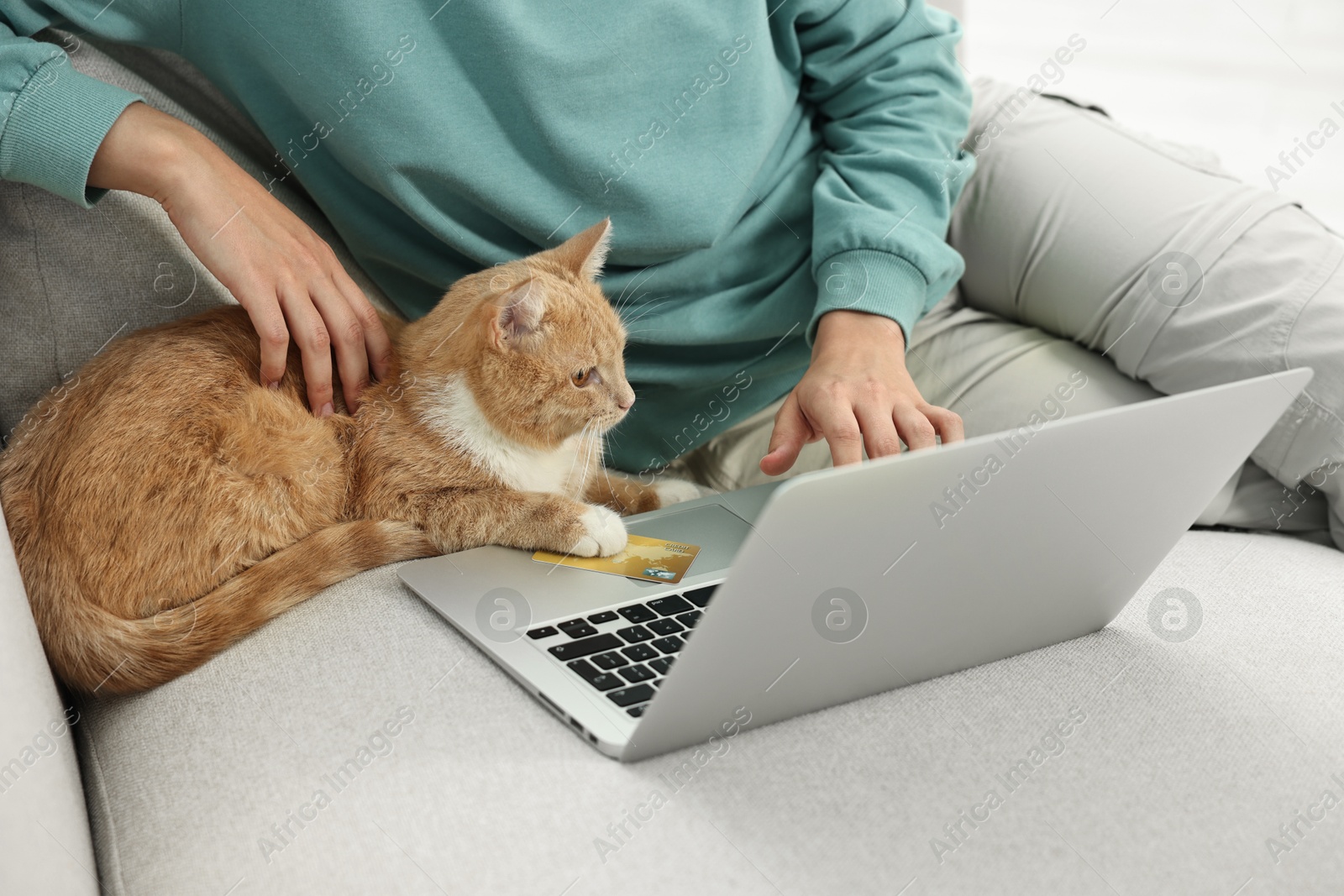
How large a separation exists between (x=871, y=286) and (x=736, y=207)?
0.71 ft

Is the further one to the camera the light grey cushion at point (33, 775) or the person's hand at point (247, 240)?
the person's hand at point (247, 240)

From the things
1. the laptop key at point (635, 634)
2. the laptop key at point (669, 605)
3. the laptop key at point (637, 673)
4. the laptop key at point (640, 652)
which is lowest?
the laptop key at point (669, 605)

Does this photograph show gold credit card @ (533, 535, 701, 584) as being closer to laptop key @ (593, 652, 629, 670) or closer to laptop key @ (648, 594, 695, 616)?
laptop key @ (648, 594, 695, 616)

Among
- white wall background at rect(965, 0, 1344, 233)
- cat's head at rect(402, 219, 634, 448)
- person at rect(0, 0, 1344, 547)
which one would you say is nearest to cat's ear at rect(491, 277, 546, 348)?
cat's head at rect(402, 219, 634, 448)

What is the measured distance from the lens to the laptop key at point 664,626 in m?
0.77

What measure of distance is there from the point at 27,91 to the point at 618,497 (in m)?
0.74

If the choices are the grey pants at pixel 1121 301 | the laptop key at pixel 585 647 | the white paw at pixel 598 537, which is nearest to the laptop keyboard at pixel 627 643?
the laptop key at pixel 585 647

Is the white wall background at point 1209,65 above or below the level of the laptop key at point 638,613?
above

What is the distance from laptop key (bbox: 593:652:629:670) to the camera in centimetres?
71

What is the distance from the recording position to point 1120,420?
22.8 inches

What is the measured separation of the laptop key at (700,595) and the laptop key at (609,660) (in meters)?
0.12

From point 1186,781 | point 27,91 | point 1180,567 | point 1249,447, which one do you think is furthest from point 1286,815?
point 27,91

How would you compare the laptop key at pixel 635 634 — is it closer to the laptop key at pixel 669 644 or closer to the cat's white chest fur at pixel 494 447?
the laptop key at pixel 669 644

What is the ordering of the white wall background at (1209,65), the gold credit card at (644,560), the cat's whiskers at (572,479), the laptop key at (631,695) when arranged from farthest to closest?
the white wall background at (1209,65) < the cat's whiskers at (572,479) < the gold credit card at (644,560) < the laptop key at (631,695)
